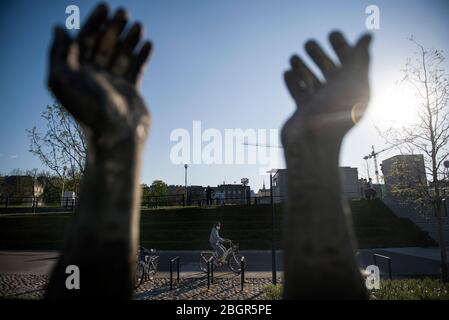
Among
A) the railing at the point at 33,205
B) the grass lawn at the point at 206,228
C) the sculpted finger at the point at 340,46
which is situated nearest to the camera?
the sculpted finger at the point at 340,46

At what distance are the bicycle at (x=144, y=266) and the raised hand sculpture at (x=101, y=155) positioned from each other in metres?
8.02

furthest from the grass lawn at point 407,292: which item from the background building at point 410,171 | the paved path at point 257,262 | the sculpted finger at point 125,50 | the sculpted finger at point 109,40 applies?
the sculpted finger at point 109,40

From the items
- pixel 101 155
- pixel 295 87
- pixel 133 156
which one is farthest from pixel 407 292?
pixel 101 155

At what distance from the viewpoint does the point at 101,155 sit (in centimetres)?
176

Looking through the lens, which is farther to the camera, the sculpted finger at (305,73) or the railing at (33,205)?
the railing at (33,205)

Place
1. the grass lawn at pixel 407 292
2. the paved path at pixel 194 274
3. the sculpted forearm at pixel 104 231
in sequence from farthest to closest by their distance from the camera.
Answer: the paved path at pixel 194 274, the grass lawn at pixel 407 292, the sculpted forearm at pixel 104 231

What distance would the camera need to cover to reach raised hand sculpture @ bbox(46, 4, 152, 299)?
1.62 meters

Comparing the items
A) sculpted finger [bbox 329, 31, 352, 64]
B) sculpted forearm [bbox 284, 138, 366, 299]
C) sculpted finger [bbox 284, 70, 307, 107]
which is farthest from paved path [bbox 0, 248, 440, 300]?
sculpted finger [bbox 329, 31, 352, 64]

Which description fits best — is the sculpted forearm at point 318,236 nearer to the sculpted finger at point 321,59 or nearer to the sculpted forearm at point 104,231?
the sculpted finger at point 321,59

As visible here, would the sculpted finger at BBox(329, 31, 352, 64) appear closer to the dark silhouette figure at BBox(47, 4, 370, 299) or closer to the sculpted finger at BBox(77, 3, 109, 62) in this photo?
the dark silhouette figure at BBox(47, 4, 370, 299)

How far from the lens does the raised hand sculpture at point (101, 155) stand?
1620 mm

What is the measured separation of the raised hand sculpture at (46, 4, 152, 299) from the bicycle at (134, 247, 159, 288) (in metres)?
8.02

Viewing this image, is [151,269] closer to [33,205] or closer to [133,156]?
[133,156]
